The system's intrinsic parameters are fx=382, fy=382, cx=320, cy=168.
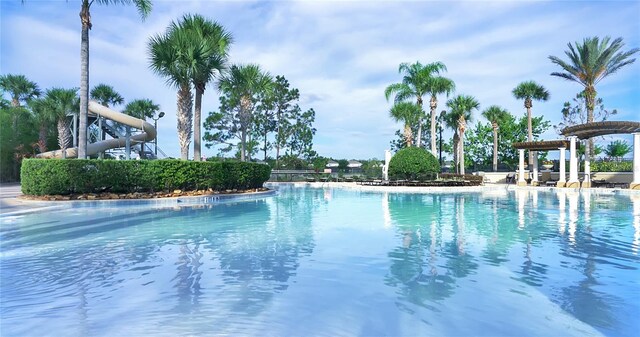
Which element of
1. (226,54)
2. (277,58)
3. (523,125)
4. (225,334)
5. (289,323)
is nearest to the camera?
(225,334)

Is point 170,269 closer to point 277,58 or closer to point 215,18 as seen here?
point 215,18

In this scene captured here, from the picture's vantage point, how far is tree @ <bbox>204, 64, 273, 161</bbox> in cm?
2627

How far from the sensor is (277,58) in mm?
25719

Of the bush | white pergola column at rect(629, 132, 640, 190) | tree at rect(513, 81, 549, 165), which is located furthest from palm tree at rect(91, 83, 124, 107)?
white pergola column at rect(629, 132, 640, 190)

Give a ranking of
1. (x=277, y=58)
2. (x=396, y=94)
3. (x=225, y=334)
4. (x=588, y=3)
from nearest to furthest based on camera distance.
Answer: (x=225, y=334), (x=588, y=3), (x=277, y=58), (x=396, y=94)

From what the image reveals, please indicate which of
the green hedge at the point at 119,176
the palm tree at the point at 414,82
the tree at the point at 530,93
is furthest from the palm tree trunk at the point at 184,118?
the tree at the point at 530,93

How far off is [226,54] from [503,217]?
54.7ft

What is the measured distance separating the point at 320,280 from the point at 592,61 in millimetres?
35870

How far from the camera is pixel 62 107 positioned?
36.2 meters

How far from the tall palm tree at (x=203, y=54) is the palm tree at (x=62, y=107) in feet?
73.3

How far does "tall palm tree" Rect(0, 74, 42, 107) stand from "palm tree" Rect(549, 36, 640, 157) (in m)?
52.0

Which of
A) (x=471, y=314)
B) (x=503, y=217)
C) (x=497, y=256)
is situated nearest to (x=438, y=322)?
(x=471, y=314)

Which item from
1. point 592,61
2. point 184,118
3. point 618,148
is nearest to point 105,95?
point 184,118

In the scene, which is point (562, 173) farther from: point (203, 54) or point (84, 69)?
point (84, 69)
